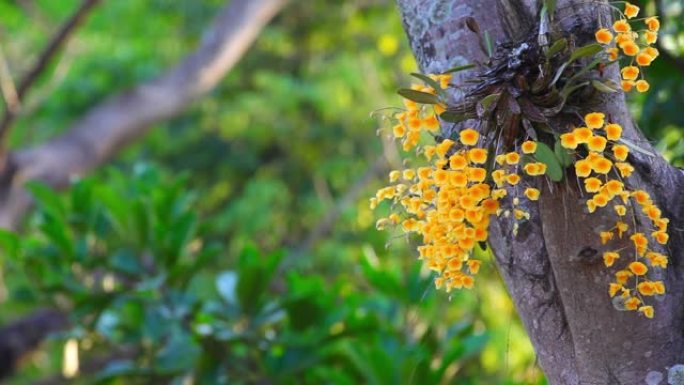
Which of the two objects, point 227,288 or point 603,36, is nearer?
point 603,36

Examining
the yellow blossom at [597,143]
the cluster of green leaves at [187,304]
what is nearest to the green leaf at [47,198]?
the cluster of green leaves at [187,304]

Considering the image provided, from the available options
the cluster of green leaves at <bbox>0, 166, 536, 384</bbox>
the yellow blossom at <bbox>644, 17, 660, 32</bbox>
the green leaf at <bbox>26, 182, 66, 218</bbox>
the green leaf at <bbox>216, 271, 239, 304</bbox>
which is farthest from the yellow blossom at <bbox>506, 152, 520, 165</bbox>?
the green leaf at <bbox>26, 182, 66, 218</bbox>

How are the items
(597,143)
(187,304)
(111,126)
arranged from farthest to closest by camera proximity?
1. (111,126)
2. (187,304)
3. (597,143)

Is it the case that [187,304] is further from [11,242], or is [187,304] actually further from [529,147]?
[529,147]

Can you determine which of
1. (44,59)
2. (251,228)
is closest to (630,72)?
(44,59)

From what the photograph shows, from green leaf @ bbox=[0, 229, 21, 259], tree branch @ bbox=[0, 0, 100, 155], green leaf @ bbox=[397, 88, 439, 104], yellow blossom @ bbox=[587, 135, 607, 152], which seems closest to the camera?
yellow blossom @ bbox=[587, 135, 607, 152]

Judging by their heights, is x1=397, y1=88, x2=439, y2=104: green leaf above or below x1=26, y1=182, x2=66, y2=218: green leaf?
above

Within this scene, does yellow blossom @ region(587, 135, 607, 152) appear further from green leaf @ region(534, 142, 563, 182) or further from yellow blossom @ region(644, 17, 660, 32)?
yellow blossom @ region(644, 17, 660, 32)
